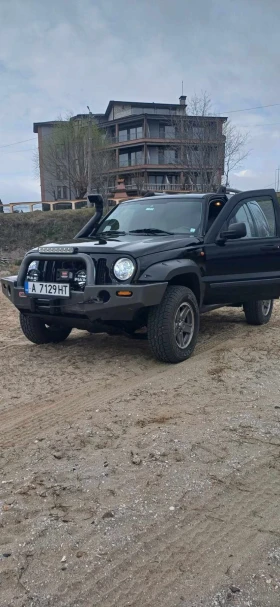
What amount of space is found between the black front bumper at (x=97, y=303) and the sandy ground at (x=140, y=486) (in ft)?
1.74

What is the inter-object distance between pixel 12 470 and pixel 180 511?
1.04 m

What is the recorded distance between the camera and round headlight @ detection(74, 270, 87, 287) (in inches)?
191

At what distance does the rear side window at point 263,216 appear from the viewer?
6.38 meters

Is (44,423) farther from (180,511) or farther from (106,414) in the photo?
(180,511)

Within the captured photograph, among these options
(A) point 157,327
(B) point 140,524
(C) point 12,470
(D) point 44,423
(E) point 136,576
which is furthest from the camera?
(A) point 157,327

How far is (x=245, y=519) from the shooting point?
2.42 metres

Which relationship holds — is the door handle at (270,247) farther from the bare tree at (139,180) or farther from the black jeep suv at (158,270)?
the bare tree at (139,180)

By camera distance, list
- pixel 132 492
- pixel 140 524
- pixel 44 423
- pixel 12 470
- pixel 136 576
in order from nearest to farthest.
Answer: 1. pixel 136 576
2. pixel 140 524
3. pixel 132 492
4. pixel 12 470
5. pixel 44 423

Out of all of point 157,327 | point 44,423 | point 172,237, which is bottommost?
point 44,423

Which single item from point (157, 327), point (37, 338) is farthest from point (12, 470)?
point (37, 338)

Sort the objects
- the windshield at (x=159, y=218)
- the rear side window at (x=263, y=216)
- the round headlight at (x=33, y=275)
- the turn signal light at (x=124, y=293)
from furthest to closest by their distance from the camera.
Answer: the rear side window at (x=263, y=216) < the windshield at (x=159, y=218) < the round headlight at (x=33, y=275) < the turn signal light at (x=124, y=293)

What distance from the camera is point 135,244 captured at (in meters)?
4.90

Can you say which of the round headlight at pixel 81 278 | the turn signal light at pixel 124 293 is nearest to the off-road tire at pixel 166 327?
the turn signal light at pixel 124 293

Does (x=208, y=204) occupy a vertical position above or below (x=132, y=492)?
above
